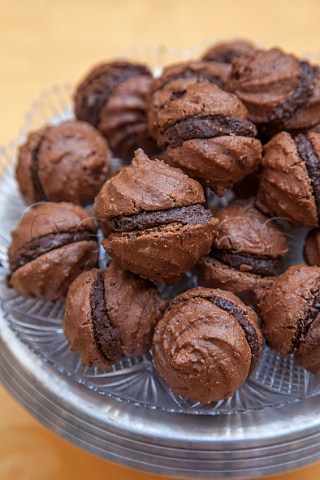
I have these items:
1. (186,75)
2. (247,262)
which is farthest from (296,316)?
(186,75)

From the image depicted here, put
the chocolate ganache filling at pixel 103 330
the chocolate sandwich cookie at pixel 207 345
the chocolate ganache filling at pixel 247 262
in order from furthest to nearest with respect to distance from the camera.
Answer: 1. the chocolate ganache filling at pixel 247 262
2. the chocolate ganache filling at pixel 103 330
3. the chocolate sandwich cookie at pixel 207 345

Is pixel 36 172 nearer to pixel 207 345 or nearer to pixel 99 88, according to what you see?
pixel 99 88

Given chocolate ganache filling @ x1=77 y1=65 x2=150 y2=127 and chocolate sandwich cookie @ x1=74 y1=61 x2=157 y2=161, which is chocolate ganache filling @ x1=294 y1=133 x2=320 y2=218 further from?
chocolate ganache filling @ x1=77 y1=65 x2=150 y2=127

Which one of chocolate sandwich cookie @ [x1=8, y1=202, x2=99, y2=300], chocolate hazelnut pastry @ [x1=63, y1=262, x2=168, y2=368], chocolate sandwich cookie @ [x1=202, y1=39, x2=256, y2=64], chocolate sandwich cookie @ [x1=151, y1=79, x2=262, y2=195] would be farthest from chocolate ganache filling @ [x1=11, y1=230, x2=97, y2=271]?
chocolate sandwich cookie @ [x1=202, y1=39, x2=256, y2=64]

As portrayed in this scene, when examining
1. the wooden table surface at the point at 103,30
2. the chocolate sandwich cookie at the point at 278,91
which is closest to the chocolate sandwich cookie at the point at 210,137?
the chocolate sandwich cookie at the point at 278,91

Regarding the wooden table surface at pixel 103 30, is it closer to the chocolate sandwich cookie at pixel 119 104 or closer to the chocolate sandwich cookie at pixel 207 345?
the chocolate sandwich cookie at pixel 119 104

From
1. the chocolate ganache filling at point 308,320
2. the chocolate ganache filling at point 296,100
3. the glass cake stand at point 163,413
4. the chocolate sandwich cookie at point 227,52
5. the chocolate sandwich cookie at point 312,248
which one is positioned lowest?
the glass cake stand at point 163,413

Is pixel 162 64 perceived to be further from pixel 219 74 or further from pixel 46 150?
pixel 46 150
